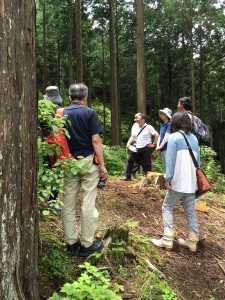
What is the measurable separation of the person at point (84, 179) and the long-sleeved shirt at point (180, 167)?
124 cm

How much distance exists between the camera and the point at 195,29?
2884 centimetres

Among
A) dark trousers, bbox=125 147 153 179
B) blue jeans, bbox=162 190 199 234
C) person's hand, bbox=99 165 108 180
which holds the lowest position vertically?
blue jeans, bbox=162 190 199 234

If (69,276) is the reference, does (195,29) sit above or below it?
above

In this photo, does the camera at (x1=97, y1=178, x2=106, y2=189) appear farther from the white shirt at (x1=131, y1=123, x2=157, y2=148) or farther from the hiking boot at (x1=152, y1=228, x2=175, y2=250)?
the white shirt at (x1=131, y1=123, x2=157, y2=148)

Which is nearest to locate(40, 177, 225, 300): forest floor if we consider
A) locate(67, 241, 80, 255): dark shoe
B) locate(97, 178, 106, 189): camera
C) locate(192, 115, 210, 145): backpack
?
locate(67, 241, 80, 255): dark shoe

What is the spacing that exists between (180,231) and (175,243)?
2.01 ft

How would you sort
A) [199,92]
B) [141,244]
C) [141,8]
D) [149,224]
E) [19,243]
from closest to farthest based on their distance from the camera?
[19,243]
[141,244]
[149,224]
[141,8]
[199,92]

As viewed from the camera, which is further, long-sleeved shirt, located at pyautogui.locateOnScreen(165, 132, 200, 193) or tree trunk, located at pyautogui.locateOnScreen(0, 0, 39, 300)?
long-sleeved shirt, located at pyautogui.locateOnScreen(165, 132, 200, 193)

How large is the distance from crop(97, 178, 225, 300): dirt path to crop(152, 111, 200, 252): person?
25 centimetres

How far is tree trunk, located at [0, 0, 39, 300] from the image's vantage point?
2410mm

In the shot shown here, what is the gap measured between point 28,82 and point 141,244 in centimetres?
311

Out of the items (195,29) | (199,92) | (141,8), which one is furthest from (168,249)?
(199,92)

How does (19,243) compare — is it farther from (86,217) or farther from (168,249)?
(168,249)

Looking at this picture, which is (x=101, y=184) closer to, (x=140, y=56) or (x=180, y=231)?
(x=180, y=231)
